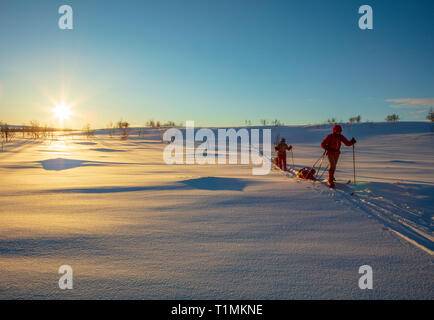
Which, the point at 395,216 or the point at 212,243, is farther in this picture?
the point at 395,216

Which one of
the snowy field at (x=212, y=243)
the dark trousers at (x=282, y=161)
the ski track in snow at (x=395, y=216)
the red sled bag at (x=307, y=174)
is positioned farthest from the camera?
the dark trousers at (x=282, y=161)

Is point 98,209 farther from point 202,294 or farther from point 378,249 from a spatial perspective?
point 378,249

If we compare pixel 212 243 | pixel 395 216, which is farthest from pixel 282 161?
pixel 212 243

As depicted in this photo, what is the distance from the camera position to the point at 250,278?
1.79 meters

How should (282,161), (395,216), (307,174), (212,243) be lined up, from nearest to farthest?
(212,243) → (395,216) → (307,174) → (282,161)

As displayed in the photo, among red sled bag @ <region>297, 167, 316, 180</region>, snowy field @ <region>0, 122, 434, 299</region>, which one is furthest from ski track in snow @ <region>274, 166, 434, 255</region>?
red sled bag @ <region>297, 167, 316, 180</region>

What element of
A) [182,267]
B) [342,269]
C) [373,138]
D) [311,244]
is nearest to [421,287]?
[342,269]

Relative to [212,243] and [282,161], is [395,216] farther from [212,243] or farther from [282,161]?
[282,161]

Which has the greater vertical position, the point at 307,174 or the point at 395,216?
the point at 307,174

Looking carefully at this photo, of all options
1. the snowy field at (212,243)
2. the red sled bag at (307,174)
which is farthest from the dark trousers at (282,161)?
the snowy field at (212,243)

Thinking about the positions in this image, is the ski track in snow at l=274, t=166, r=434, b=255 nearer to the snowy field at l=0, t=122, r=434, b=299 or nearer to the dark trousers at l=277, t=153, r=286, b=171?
the snowy field at l=0, t=122, r=434, b=299

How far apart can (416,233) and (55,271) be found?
4.06 metres

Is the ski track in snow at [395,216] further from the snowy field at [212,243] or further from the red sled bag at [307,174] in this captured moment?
the red sled bag at [307,174]

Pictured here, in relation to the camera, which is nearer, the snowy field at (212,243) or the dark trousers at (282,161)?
the snowy field at (212,243)
